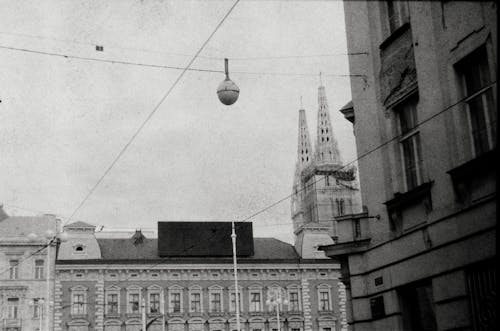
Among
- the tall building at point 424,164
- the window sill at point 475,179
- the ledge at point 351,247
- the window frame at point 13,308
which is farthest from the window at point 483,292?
the window frame at point 13,308

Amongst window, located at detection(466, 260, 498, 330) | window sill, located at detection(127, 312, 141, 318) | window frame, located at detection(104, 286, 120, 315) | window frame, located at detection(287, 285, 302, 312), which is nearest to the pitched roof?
window frame, located at detection(104, 286, 120, 315)

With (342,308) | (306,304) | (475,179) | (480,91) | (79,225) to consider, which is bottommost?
(475,179)

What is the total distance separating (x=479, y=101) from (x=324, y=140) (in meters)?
133

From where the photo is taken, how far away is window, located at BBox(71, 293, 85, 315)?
6381cm

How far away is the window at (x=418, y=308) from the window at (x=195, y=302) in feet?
172

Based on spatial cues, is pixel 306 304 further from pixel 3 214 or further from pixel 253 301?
pixel 3 214

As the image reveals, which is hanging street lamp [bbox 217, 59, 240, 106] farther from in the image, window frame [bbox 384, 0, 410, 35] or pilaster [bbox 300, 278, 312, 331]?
pilaster [bbox 300, 278, 312, 331]

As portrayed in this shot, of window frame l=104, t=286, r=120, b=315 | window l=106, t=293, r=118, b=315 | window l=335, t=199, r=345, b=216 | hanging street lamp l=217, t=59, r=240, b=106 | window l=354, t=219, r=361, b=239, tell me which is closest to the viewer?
window l=354, t=219, r=361, b=239

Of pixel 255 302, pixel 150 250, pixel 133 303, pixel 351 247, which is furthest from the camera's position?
pixel 150 250

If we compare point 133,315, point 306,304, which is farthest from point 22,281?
point 306,304

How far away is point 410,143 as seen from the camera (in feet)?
49.3

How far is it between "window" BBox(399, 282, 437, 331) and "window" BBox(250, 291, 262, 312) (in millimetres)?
53087

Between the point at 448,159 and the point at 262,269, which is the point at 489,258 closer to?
the point at 448,159

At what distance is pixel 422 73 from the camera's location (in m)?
14.2
